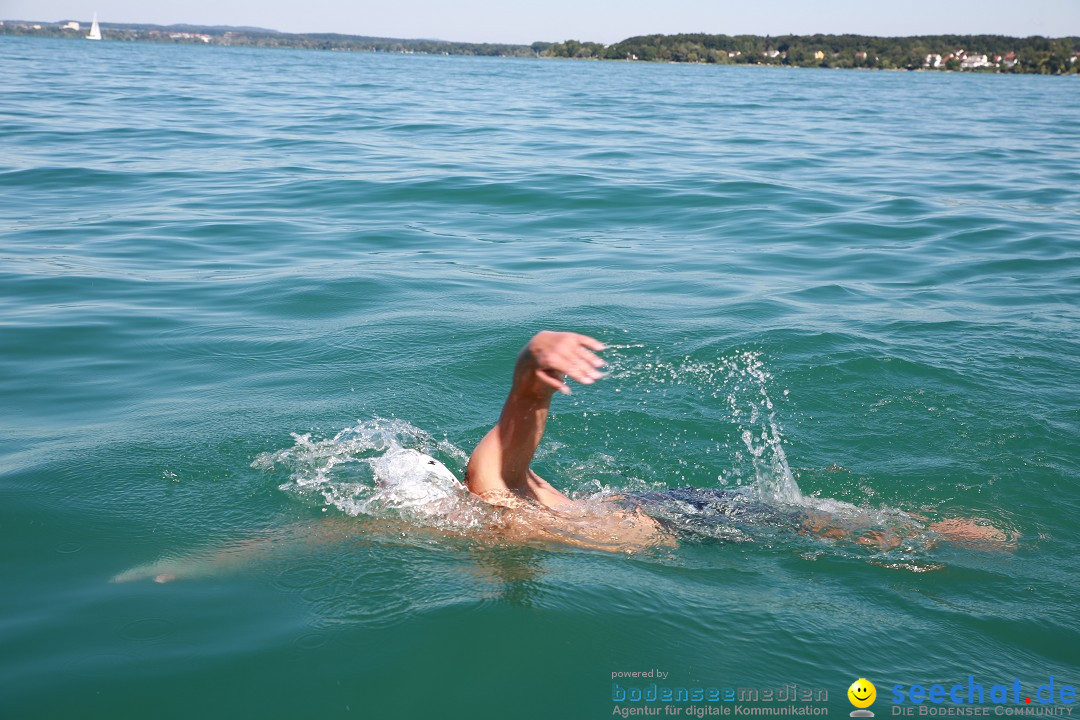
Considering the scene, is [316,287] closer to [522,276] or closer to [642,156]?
[522,276]

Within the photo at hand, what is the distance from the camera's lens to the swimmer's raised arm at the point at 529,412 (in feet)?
11.4

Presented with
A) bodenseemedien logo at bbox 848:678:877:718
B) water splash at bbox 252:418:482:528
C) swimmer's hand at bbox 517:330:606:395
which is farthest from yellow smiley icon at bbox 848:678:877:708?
water splash at bbox 252:418:482:528

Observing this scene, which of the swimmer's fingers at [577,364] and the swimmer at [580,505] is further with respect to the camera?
the swimmer at [580,505]

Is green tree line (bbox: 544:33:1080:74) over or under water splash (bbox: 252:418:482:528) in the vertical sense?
over

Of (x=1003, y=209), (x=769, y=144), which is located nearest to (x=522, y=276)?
(x=1003, y=209)

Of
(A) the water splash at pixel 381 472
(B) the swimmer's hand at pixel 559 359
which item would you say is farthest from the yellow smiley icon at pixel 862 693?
(A) the water splash at pixel 381 472

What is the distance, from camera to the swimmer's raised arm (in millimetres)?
3467

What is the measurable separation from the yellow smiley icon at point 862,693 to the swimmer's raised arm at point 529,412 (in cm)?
152

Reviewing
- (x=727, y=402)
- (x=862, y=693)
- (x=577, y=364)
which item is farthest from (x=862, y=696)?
(x=727, y=402)

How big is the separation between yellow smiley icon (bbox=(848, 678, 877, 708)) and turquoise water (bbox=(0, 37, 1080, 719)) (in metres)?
0.05

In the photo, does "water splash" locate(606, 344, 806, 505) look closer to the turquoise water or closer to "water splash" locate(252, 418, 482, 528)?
the turquoise water

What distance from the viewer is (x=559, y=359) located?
3.46 m

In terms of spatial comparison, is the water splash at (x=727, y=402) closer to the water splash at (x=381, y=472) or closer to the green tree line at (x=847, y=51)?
the water splash at (x=381, y=472)

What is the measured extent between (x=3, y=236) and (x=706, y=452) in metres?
8.67
